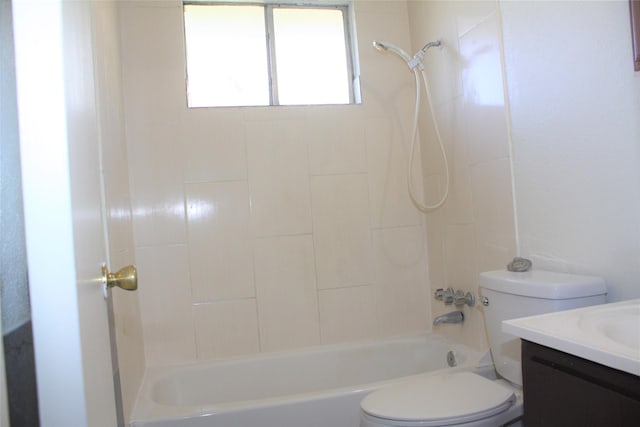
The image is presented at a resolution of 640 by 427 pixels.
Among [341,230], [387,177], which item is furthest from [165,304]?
[387,177]

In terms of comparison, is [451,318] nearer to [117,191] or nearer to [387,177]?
[387,177]

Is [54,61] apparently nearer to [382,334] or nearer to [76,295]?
[76,295]

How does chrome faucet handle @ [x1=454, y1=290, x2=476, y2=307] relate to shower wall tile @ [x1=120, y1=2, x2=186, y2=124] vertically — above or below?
below

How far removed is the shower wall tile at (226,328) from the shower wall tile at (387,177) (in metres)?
0.83

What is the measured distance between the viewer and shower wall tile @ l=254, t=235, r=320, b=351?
220 centimetres

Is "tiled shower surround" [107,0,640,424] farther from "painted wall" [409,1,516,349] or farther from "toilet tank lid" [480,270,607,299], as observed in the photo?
"toilet tank lid" [480,270,607,299]

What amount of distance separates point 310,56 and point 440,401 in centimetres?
190

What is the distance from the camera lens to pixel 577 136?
132cm

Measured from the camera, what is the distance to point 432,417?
1.21m

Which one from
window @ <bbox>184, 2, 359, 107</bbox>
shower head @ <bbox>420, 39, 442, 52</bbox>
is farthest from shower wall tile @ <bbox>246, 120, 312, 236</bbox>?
shower head @ <bbox>420, 39, 442, 52</bbox>

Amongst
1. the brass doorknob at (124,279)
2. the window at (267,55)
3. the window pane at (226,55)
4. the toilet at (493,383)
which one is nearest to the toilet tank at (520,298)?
the toilet at (493,383)

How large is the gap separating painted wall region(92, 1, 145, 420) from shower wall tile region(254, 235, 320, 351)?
604 mm

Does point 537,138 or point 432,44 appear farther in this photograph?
point 432,44

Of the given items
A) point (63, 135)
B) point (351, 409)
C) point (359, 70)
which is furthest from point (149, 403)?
point (359, 70)
